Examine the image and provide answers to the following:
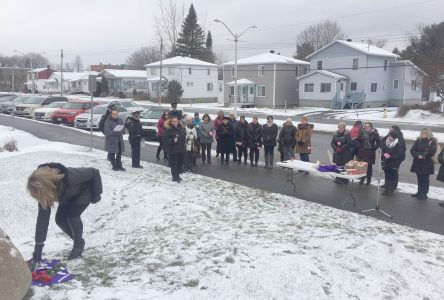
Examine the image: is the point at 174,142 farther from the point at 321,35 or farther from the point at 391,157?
the point at 321,35

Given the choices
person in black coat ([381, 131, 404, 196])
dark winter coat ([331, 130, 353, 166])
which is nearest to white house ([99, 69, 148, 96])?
dark winter coat ([331, 130, 353, 166])

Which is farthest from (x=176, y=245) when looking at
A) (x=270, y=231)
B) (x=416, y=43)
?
(x=416, y=43)

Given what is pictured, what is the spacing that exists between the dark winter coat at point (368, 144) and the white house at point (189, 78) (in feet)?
159

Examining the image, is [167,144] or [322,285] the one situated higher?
[167,144]

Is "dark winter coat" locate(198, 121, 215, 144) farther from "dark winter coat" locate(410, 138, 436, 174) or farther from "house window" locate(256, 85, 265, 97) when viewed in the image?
"house window" locate(256, 85, 265, 97)

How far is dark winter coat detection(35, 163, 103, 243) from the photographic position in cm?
561

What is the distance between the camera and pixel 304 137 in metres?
12.7

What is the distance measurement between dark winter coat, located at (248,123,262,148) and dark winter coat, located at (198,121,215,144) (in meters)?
1.30

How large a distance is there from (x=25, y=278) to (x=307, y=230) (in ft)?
14.6

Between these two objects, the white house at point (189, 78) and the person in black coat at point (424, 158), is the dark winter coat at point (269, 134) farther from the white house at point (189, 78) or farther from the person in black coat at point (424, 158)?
the white house at point (189, 78)

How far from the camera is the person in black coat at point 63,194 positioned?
518 cm

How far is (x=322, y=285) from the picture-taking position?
5.27m

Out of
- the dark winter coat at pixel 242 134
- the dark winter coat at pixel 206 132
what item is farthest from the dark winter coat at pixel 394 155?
the dark winter coat at pixel 206 132

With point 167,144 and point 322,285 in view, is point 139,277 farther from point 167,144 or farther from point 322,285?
point 167,144
